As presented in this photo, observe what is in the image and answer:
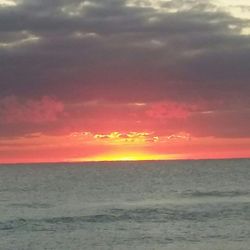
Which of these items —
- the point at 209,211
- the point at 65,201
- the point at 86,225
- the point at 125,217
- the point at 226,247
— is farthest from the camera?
the point at 65,201

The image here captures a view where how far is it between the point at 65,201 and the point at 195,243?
4022 cm

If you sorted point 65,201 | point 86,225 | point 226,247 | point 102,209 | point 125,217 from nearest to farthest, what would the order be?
point 226,247, point 86,225, point 125,217, point 102,209, point 65,201

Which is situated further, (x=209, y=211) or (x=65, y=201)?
(x=65, y=201)

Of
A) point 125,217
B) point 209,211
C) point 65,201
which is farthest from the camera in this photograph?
point 65,201

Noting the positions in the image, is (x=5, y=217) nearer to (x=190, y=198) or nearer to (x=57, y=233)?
(x=57, y=233)

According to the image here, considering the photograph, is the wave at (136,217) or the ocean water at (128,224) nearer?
the ocean water at (128,224)

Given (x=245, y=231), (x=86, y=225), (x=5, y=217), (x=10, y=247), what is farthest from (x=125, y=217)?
(x=10, y=247)

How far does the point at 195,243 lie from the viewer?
38812 mm

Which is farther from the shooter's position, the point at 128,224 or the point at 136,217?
the point at 136,217

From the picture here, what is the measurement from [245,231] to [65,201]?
37.5 m

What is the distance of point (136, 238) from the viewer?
41688 mm

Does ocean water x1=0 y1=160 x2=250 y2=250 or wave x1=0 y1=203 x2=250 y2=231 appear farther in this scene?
wave x1=0 y1=203 x2=250 y2=231

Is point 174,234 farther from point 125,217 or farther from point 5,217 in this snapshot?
point 5,217

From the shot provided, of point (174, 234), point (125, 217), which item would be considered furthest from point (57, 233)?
point (125, 217)
